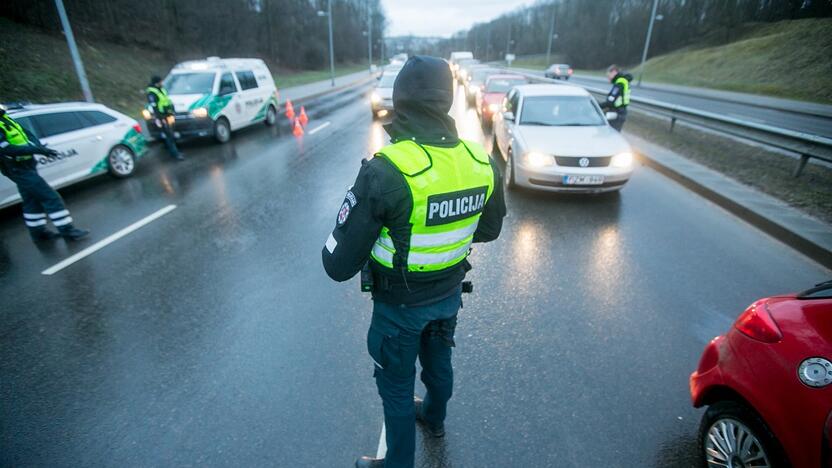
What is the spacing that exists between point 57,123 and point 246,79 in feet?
21.5

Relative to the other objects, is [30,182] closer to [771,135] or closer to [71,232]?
[71,232]

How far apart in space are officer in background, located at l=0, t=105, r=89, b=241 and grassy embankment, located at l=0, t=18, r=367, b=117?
10686mm

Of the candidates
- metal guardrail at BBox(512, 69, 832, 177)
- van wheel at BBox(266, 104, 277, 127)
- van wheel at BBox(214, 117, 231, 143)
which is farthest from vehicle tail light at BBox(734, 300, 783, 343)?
van wheel at BBox(266, 104, 277, 127)

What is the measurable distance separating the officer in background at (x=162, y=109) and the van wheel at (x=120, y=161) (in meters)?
1.49

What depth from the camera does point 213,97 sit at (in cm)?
1098

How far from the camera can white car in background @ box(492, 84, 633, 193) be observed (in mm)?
6352

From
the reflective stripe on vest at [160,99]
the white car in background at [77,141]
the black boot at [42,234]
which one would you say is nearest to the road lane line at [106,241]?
the black boot at [42,234]

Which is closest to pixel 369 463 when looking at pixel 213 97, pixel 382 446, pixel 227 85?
pixel 382 446

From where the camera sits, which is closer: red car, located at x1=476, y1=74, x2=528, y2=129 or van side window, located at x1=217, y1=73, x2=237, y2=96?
van side window, located at x1=217, y1=73, x2=237, y2=96

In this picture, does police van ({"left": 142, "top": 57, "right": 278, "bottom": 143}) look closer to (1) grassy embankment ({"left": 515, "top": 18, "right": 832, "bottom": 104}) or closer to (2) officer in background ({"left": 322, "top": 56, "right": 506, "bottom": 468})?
(2) officer in background ({"left": 322, "top": 56, "right": 506, "bottom": 468})

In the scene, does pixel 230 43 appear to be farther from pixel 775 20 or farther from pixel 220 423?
pixel 220 423

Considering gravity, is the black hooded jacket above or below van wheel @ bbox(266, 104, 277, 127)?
above

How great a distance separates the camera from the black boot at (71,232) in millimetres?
5348

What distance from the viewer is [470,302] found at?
4.02 meters
